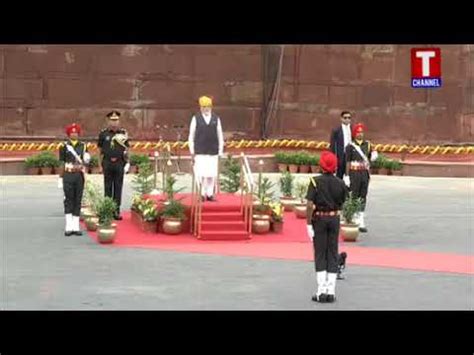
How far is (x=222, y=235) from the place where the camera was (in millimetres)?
14797

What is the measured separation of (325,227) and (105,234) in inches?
193

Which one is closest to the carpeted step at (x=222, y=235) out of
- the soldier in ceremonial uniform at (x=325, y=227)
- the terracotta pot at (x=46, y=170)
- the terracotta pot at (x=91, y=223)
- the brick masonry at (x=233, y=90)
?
the terracotta pot at (x=91, y=223)

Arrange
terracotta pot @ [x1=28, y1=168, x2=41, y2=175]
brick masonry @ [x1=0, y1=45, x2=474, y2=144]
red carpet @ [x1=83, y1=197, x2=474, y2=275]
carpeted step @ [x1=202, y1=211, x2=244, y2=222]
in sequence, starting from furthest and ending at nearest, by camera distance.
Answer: brick masonry @ [x1=0, y1=45, x2=474, y2=144], terracotta pot @ [x1=28, y1=168, x2=41, y2=175], carpeted step @ [x1=202, y1=211, x2=244, y2=222], red carpet @ [x1=83, y1=197, x2=474, y2=275]

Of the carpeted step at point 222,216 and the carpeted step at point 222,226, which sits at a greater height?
the carpeted step at point 222,216

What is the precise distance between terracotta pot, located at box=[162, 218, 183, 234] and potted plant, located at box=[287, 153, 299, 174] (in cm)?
1197

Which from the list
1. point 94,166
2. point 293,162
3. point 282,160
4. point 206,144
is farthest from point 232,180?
point 282,160

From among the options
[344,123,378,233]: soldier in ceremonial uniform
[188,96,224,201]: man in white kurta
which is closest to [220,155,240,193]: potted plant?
[188,96,224,201]: man in white kurta

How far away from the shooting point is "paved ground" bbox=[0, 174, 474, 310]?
Result: 33.8 ft

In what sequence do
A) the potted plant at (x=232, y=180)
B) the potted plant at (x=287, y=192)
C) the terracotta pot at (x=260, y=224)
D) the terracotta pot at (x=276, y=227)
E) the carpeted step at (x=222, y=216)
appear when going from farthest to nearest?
1. the potted plant at (x=287, y=192)
2. the potted plant at (x=232, y=180)
3. the terracotta pot at (x=276, y=227)
4. the terracotta pot at (x=260, y=224)
5. the carpeted step at (x=222, y=216)

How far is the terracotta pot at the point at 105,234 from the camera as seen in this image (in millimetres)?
14336

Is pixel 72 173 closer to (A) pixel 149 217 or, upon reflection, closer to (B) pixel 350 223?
(A) pixel 149 217

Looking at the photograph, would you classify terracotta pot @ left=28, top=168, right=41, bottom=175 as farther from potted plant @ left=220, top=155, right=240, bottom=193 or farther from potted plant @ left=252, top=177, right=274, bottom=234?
potted plant @ left=252, top=177, right=274, bottom=234

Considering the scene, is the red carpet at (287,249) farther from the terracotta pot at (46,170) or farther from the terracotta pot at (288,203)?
the terracotta pot at (46,170)

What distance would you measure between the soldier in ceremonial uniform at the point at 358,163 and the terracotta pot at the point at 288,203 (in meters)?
2.49
